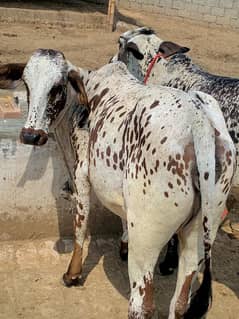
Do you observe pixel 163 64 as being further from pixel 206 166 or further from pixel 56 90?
pixel 206 166

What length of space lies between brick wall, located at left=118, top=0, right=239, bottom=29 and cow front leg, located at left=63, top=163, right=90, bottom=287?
456 inches

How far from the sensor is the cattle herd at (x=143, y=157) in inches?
131

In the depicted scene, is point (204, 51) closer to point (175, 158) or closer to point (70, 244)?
point (70, 244)

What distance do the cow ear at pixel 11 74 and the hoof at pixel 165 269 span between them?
1914 millimetres

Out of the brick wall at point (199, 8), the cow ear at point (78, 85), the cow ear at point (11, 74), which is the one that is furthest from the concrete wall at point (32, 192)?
the brick wall at point (199, 8)

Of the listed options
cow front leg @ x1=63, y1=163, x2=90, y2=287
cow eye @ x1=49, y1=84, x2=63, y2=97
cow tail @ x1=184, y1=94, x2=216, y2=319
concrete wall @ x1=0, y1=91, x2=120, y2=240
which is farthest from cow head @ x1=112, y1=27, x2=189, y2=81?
cow tail @ x1=184, y1=94, x2=216, y2=319

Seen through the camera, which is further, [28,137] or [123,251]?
[123,251]

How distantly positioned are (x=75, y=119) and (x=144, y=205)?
1.28 metres

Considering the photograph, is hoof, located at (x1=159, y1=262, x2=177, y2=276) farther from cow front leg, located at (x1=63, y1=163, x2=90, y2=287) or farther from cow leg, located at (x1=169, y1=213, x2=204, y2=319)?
cow leg, located at (x1=169, y1=213, x2=204, y2=319)

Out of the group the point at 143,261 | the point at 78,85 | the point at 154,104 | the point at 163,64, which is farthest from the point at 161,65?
the point at 143,261

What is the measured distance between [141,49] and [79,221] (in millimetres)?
1986

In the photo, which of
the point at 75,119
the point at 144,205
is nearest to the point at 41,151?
the point at 75,119

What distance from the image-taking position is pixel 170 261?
4973 mm

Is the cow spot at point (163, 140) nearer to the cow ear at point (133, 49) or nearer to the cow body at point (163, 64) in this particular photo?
the cow body at point (163, 64)
